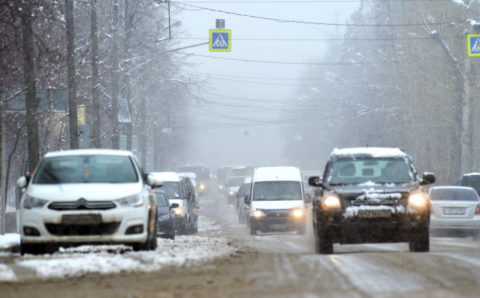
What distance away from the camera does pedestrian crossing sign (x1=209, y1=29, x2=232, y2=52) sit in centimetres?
3730

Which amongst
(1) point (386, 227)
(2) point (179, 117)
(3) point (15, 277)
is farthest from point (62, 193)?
(2) point (179, 117)

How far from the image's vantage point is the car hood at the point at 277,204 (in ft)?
100

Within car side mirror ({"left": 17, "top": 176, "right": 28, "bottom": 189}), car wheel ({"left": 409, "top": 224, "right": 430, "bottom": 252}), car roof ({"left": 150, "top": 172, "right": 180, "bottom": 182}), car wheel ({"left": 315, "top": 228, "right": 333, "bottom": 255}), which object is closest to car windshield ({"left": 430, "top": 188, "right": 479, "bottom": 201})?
car roof ({"left": 150, "top": 172, "right": 180, "bottom": 182})

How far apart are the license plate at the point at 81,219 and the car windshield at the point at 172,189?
1773 centimetres

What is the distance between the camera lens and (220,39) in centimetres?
3747

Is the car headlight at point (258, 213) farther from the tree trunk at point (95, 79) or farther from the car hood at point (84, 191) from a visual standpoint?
the car hood at point (84, 191)

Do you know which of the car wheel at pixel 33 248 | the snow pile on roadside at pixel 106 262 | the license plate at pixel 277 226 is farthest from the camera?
the license plate at pixel 277 226

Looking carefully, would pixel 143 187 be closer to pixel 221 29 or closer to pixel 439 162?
pixel 221 29

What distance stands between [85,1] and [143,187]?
23.7 meters

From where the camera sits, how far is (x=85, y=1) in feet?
124

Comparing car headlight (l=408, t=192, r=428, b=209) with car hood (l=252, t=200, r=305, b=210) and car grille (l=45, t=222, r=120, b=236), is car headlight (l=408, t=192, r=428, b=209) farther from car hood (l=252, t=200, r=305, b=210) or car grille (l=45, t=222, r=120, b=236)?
car hood (l=252, t=200, r=305, b=210)

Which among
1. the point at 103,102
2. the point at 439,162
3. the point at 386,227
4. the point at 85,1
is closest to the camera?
the point at 386,227

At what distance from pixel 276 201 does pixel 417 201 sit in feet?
49.6

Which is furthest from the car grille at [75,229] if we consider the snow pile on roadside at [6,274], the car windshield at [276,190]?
the car windshield at [276,190]
